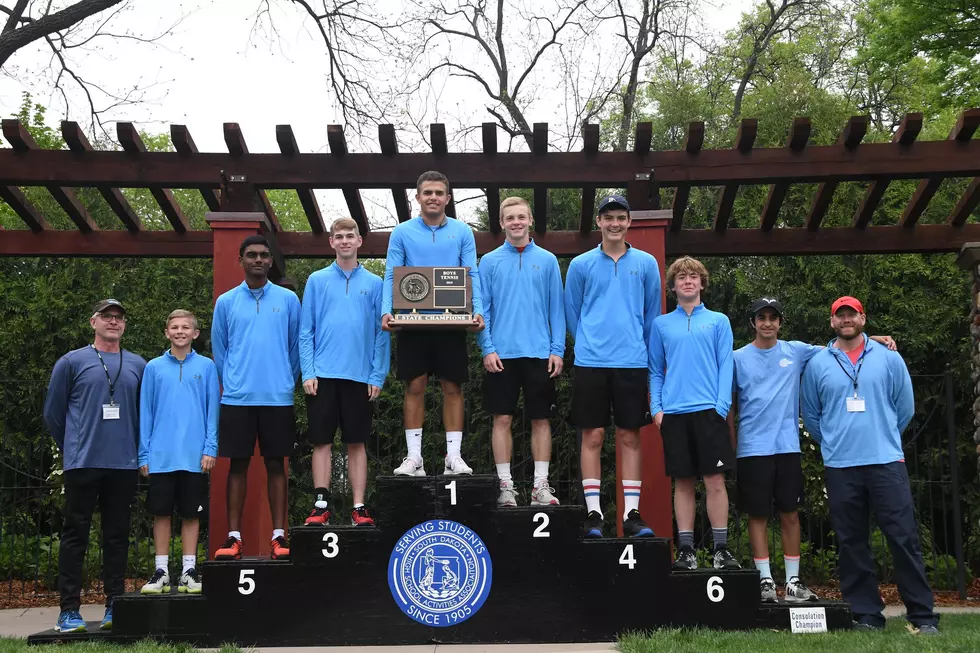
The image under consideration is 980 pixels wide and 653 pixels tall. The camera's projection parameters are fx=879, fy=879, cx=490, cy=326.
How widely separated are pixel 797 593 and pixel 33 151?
6.10 metres

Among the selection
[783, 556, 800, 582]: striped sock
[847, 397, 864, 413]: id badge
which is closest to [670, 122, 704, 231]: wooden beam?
[847, 397, 864, 413]: id badge

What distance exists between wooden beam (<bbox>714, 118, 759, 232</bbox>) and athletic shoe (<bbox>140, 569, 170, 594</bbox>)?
4827 mm

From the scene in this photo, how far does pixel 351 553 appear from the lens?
499 cm

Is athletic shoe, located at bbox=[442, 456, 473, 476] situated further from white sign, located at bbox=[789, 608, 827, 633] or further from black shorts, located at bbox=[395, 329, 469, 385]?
white sign, located at bbox=[789, 608, 827, 633]

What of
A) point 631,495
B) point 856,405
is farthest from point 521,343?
point 856,405

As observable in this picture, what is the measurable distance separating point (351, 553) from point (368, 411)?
83 cm

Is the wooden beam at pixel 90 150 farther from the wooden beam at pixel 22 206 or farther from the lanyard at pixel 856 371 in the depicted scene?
the lanyard at pixel 856 371

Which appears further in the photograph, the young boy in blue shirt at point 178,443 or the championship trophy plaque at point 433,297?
the young boy in blue shirt at point 178,443

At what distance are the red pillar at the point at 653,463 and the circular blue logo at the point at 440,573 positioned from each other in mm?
1326

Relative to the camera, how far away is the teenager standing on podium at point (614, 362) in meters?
5.27

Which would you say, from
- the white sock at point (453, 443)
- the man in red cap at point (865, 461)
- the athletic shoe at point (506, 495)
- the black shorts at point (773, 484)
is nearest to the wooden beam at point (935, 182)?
the man in red cap at point (865, 461)

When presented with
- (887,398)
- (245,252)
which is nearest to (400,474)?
(245,252)

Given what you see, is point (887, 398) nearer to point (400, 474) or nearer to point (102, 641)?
point (400, 474)

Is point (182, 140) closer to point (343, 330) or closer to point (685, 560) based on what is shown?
point (343, 330)
